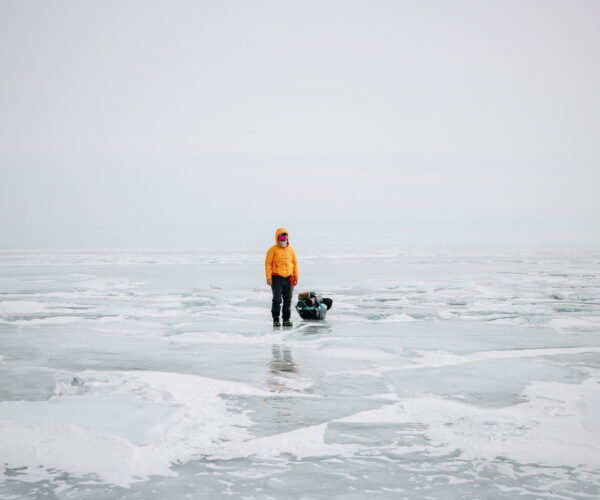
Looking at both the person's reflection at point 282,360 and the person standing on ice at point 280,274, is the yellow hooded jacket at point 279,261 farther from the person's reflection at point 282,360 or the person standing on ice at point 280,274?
the person's reflection at point 282,360

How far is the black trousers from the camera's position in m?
11.4

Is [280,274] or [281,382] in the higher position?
[280,274]

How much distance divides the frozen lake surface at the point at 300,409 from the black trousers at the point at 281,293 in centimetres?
43

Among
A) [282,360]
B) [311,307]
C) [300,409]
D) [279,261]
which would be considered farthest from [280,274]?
[300,409]

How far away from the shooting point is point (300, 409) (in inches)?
216

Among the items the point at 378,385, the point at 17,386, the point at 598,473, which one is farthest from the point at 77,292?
the point at 598,473

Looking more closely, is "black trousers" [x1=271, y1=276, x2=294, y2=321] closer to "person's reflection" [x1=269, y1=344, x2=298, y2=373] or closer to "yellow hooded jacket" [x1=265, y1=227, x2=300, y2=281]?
"yellow hooded jacket" [x1=265, y1=227, x2=300, y2=281]

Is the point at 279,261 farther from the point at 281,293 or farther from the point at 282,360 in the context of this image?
the point at 282,360

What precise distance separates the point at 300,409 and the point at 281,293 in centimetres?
612

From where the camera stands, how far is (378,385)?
21.4 ft

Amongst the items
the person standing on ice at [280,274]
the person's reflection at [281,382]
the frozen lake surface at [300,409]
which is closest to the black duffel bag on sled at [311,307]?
the frozen lake surface at [300,409]

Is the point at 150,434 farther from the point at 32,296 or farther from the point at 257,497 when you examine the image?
the point at 32,296

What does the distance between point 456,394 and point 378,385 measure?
31.7 inches

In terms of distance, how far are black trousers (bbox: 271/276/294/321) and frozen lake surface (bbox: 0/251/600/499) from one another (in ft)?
1.40
